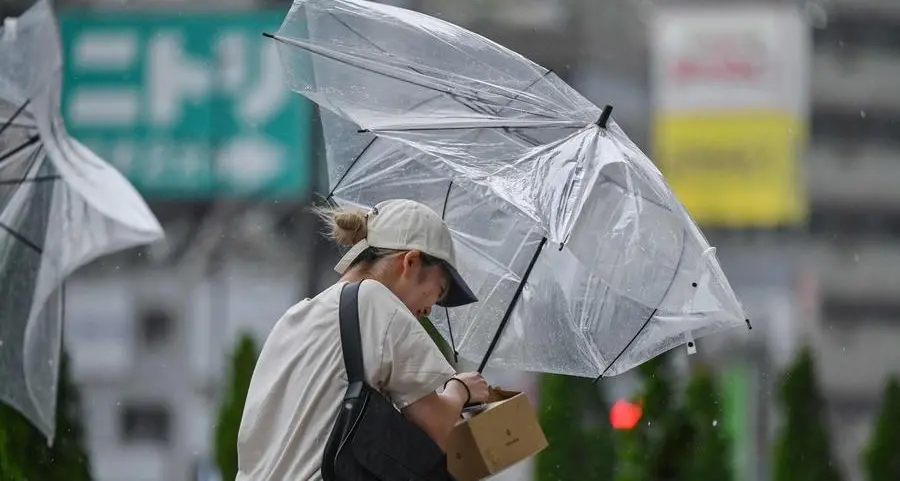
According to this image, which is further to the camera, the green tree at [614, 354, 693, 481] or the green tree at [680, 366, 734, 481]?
the green tree at [680, 366, 734, 481]

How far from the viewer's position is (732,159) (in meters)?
30.5

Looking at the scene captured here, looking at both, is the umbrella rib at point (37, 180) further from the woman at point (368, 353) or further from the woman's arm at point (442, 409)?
the woman's arm at point (442, 409)

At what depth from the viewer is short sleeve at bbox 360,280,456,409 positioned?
2623 mm

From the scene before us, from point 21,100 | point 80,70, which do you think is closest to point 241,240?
point 80,70

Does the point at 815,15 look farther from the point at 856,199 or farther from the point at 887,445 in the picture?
the point at 887,445

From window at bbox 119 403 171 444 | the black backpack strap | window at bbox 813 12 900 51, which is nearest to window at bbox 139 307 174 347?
window at bbox 119 403 171 444

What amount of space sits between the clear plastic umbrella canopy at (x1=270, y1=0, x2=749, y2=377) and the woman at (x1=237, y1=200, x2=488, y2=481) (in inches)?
16.9

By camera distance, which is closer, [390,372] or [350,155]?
[390,372]

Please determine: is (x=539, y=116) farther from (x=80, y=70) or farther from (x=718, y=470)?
(x=80, y=70)

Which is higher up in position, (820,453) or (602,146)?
(602,146)

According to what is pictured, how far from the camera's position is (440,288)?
2.85 meters

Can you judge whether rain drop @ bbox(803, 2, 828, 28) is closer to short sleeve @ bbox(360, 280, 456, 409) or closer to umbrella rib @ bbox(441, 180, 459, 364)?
umbrella rib @ bbox(441, 180, 459, 364)

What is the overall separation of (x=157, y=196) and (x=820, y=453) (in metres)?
17.6

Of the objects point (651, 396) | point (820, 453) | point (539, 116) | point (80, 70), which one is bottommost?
point (80, 70)
